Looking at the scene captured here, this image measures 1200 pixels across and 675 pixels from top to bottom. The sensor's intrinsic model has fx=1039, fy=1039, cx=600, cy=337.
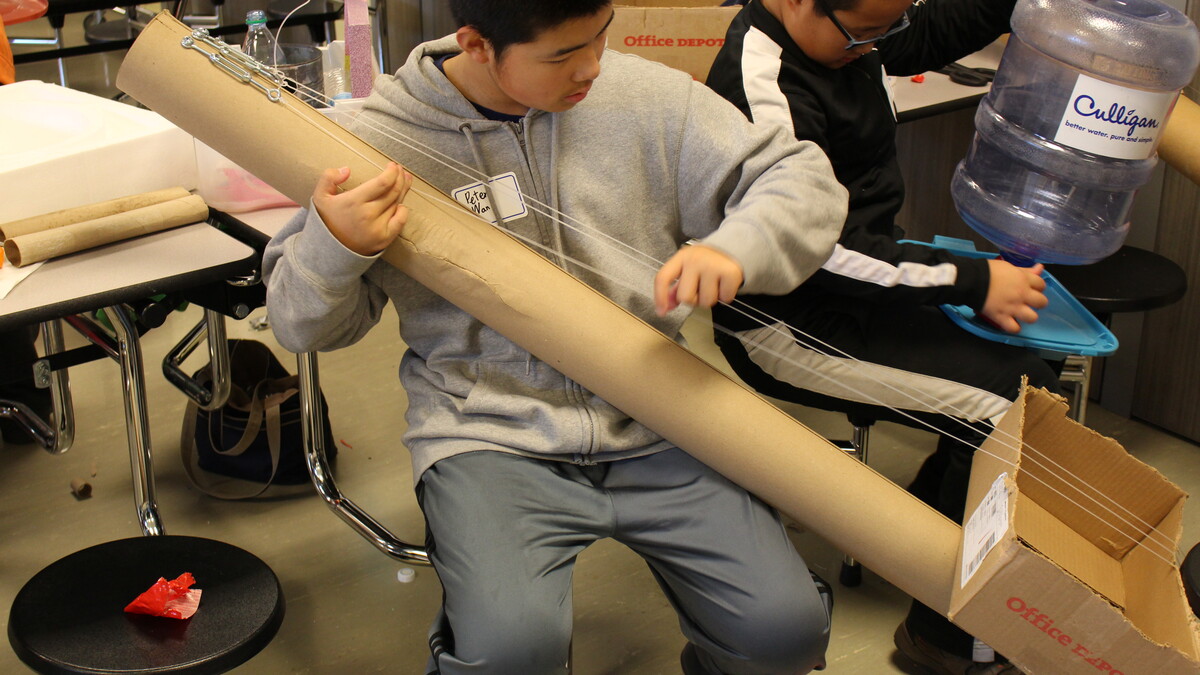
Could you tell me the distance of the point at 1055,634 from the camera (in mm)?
1021

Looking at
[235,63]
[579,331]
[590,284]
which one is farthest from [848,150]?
[235,63]

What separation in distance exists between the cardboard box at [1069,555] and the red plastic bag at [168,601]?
86 cm

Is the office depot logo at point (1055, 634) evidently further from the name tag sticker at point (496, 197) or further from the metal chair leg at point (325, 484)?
the metal chair leg at point (325, 484)

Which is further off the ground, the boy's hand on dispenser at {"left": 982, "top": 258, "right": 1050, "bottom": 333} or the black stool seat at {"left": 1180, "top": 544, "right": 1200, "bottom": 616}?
the boy's hand on dispenser at {"left": 982, "top": 258, "right": 1050, "bottom": 333}

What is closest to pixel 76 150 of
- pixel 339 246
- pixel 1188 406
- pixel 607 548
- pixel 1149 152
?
pixel 339 246

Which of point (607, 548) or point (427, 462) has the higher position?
point (427, 462)

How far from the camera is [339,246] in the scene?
1078 mm

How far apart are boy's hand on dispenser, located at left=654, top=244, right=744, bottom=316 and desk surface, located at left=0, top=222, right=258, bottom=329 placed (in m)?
0.59

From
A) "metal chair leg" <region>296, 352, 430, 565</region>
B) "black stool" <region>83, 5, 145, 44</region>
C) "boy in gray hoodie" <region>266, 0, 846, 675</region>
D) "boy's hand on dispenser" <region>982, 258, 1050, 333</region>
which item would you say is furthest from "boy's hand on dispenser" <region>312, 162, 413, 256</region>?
"black stool" <region>83, 5, 145, 44</region>

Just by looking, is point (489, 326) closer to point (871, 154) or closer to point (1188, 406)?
point (871, 154)

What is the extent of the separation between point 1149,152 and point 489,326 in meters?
1.03

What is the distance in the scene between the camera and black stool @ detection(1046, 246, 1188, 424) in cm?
163

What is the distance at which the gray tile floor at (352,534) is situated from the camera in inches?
66.6

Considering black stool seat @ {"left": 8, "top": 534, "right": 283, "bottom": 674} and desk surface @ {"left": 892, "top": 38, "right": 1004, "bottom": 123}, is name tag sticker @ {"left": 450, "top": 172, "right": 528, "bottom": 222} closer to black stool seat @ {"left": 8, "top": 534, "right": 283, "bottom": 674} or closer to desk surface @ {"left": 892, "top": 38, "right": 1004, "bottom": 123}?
black stool seat @ {"left": 8, "top": 534, "right": 283, "bottom": 674}
